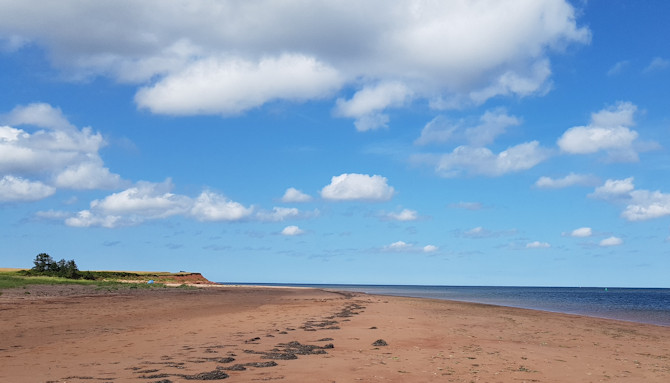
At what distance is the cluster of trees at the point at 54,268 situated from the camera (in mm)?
79794

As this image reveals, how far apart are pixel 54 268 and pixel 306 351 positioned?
82.0 meters

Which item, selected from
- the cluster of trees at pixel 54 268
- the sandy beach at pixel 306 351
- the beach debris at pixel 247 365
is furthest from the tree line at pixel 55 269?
the beach debris at pixel 247 365

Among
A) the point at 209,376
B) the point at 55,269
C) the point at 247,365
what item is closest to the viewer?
the point at 209,376

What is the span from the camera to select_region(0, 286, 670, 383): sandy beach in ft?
40.0

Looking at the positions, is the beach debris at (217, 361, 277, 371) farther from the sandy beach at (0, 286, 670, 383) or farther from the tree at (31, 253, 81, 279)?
the tree at (31, 253, 81, 279)

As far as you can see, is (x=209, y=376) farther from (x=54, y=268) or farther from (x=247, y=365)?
(x=54, y=268)

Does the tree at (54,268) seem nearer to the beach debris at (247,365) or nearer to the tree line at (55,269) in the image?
the tree line at (55,269)

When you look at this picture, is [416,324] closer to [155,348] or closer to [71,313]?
[155,348]

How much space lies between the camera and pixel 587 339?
22.4m

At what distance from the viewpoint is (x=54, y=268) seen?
270 feet

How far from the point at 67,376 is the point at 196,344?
5828mm

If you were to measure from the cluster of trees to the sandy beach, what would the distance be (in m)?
60.4

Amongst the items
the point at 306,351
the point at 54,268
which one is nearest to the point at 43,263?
the point at 54,268

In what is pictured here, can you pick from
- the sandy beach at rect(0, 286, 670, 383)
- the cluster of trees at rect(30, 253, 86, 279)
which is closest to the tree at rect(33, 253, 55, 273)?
the cluster of trees at rect(30, 253, 86, 279)
